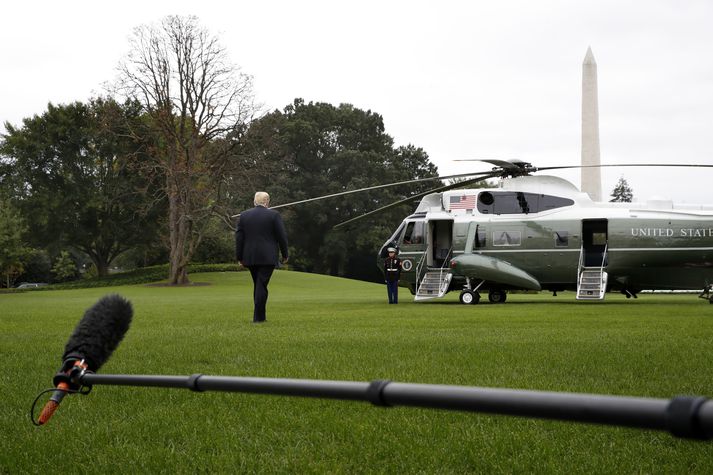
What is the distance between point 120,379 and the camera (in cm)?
213

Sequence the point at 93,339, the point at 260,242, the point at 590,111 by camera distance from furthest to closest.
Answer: the point at 590,111, the point at 260,242, the point at 93,339

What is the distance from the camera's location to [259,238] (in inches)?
499

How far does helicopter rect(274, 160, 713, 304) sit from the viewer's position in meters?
19.5

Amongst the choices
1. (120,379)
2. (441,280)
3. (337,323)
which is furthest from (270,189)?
(120,379)

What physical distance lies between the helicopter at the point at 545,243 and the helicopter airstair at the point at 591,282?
0.03m

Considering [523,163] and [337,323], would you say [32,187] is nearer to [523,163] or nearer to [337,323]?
[523,163]

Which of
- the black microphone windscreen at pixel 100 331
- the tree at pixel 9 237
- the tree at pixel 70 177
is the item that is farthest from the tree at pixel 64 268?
the black microphone windscreen at pixel 100 331

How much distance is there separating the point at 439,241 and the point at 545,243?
11.4 feet

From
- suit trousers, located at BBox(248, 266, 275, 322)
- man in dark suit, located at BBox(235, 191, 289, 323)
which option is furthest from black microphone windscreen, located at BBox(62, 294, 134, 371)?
man in dark suit, located at BBox(235, 191, 289, 323)

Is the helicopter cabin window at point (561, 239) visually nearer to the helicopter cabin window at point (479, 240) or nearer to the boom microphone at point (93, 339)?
the helicopter cabin window at point (479, 240)

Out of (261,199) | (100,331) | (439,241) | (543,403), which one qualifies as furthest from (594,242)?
(543,403)

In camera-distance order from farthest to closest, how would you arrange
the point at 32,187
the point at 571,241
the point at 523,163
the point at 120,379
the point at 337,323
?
1. the point at 32,187
2. the point at 571,241
3. the point at 523,163
4. the point at 337,323
5. the point at 120,379

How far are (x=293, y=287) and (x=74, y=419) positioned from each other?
4078 centimetres

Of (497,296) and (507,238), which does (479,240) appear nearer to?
(507,238)
